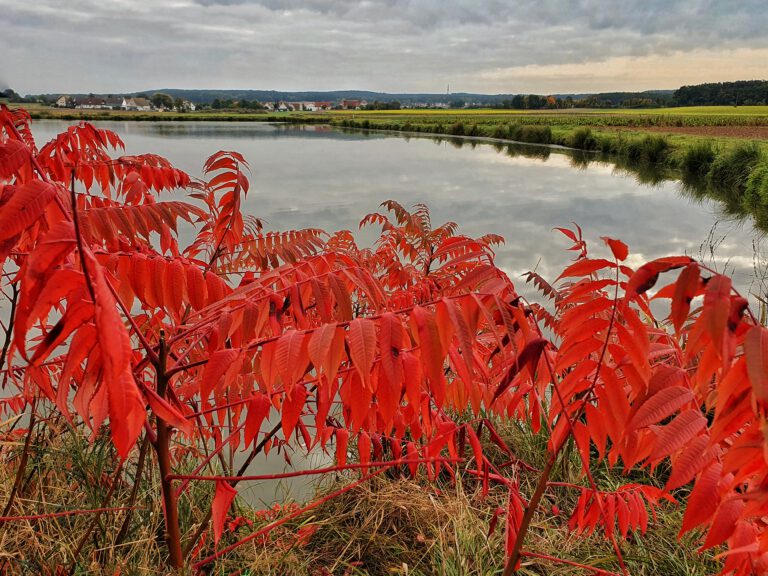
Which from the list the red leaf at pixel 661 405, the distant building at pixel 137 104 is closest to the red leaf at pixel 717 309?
the red leaf at pixel 661 405

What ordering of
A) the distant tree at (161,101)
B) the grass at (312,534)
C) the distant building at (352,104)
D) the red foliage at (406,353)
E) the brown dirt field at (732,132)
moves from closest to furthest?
the red foliage at (406,353) < the grass at (312,534) < the brown dirt field at (732,132) < the distant tree at (161,101) < the distant building at (352,104)

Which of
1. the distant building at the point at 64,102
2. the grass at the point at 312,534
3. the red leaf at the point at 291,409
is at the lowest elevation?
the grass at the point at 312,534

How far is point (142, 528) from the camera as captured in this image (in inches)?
96.6

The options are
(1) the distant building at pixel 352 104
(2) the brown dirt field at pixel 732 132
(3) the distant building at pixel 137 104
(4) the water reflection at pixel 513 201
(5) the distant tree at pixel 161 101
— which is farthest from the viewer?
(1) the distant building at pixel 352 104

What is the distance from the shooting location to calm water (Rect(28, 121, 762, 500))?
9805mm

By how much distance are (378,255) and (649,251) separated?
28.0ft

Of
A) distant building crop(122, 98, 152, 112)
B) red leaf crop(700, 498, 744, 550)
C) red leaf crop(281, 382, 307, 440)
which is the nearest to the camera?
red leaf crop(700, 498, 744, 550)

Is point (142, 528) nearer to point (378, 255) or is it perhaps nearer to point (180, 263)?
point (180, 263)

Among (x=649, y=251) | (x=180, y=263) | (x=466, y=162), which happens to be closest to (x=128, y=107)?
(x=466, y=162)

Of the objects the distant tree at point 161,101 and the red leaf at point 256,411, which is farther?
the distant tree at point 161,101

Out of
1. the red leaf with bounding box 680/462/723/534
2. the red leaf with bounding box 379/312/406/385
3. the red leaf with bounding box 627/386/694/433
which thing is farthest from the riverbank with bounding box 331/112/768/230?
the red leaf with bounding box 379/312/406/385

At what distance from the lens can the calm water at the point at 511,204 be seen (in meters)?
9.80

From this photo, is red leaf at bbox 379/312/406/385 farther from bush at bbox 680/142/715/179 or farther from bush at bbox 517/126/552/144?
bush at bbox 517/126/552/144

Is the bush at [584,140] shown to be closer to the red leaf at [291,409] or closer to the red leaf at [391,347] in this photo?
the red leaf at [291,409]
